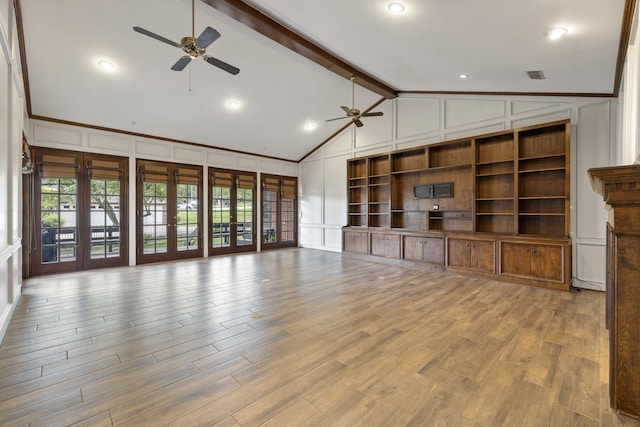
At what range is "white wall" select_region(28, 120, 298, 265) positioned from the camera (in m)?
5.84

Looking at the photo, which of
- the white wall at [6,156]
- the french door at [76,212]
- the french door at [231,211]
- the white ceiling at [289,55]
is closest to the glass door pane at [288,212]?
the french door at [231,211]

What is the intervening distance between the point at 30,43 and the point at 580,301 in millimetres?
8370

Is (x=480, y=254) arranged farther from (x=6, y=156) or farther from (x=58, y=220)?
(x=58, y=220)

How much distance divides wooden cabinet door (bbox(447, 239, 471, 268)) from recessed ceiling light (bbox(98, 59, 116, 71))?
664 cm

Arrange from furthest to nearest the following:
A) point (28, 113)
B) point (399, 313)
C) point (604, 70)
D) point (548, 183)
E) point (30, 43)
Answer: point (28, 113) < point (548, 183) < point (30, 43) < point (604, 70) < point (399, 313)

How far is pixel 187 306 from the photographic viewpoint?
382 cm

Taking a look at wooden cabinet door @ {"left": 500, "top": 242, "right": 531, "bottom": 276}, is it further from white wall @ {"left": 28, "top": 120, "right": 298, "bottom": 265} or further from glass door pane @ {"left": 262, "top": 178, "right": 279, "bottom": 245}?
white wall @ {"left": 28, "top": 120, "right": 298, "bottom": 265}

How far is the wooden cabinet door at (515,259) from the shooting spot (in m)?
4.87

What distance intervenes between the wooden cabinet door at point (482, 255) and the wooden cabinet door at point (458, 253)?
0.24 feet

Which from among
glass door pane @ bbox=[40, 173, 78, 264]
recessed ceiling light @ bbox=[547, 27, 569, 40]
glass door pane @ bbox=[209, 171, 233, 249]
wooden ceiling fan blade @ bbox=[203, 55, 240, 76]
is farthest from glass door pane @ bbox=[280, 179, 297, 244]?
recessed ceiling light @ bbox=[547, 27, 569, 40]

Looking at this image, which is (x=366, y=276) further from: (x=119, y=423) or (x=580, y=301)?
(x=119, y=423)

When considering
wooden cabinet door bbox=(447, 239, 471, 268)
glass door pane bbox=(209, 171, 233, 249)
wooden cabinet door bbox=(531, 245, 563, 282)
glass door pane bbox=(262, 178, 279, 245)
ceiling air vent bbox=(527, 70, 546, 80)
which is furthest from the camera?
glass door pane bbox=(262, 178, 279, 245)

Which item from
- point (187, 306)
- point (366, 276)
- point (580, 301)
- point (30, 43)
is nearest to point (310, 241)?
point (366, 276)

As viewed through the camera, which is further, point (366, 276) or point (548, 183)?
point (366, 276)
